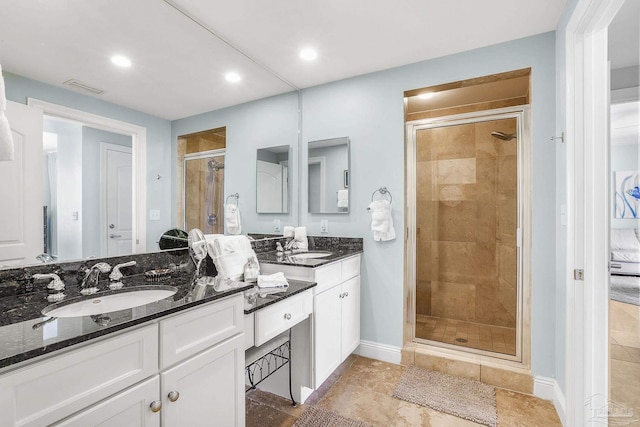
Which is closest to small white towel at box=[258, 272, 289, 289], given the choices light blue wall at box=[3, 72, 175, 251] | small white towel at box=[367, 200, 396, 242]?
light blue wall at box=[3, 72, 175, 251]

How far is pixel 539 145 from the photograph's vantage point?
79.0 inches

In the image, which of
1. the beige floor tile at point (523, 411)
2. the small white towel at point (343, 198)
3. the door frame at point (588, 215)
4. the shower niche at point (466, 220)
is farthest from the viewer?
the shower niche at point (466, 220)

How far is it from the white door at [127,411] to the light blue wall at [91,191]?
0.71 metres

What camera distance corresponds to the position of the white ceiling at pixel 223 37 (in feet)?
4.14

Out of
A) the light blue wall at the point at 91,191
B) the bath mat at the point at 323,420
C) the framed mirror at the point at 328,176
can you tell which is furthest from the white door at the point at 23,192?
the framed mirror at the point at 328,176

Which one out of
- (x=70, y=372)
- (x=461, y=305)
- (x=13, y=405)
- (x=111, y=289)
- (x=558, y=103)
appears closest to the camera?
(x=13, y=405)

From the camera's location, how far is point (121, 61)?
1488mm

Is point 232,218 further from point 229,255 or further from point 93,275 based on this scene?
point 93,275

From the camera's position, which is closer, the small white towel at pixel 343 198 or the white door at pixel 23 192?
the white door at pixel 23 192

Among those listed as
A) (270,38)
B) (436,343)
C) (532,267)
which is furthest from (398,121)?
(436,343)

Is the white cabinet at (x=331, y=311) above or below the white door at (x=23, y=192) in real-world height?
below

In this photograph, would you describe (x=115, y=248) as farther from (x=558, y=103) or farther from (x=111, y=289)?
(x=558, y=103)

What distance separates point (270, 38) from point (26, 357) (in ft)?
6.67

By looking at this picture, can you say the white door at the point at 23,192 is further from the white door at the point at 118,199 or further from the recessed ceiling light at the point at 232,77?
the recessed ceiling light at the point at 232,77
